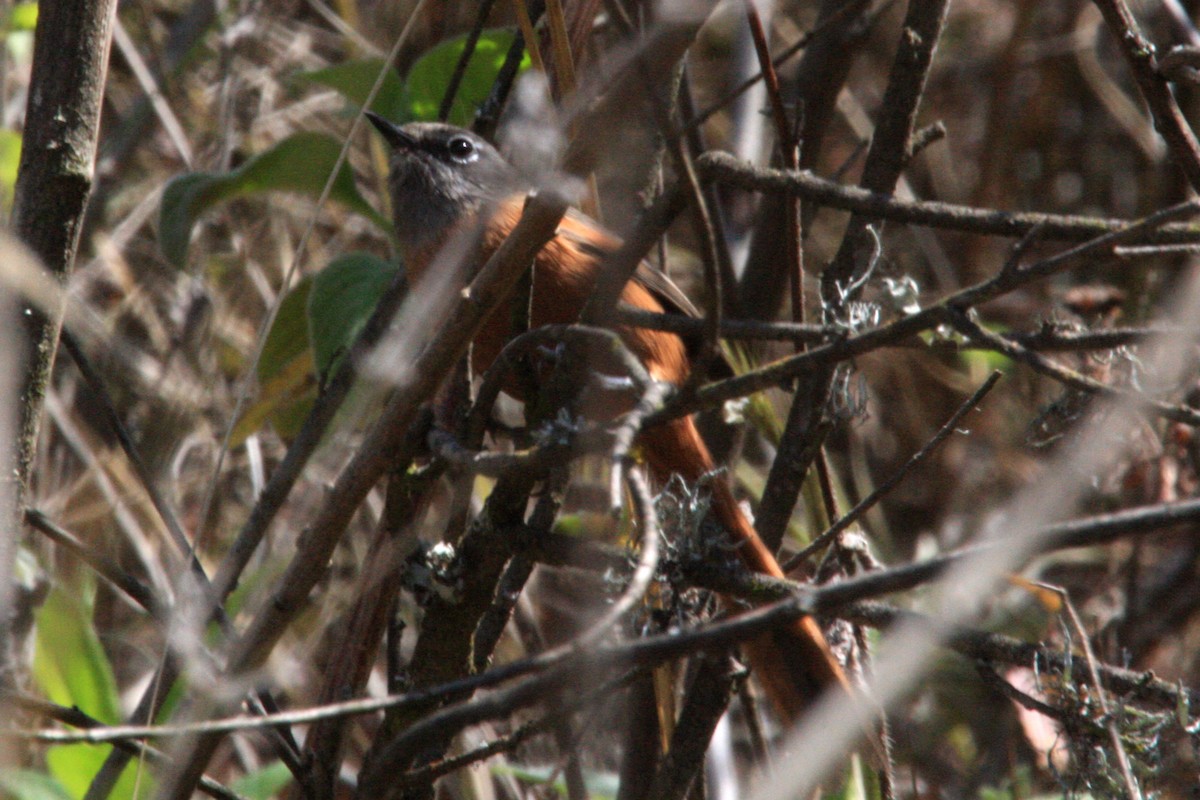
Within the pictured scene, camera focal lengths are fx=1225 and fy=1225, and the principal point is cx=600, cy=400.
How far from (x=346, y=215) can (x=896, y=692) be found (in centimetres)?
386

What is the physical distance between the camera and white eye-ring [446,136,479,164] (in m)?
3.38

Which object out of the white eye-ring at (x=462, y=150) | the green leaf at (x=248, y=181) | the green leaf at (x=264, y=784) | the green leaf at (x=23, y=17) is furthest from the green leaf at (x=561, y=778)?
the green leaf at (x=23, y=17)

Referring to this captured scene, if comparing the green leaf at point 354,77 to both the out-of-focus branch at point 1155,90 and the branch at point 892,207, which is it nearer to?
the branch at point 892,207

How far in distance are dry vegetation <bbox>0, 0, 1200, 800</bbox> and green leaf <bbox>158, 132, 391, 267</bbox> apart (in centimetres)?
1

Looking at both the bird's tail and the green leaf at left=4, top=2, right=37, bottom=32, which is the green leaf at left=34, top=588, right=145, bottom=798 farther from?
the green leaf at left=4, top=2, right=37, bottom=32

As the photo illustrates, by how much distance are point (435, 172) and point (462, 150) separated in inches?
3.9

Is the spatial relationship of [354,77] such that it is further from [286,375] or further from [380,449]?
[380,449]

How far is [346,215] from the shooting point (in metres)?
4.61

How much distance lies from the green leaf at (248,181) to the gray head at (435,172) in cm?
40

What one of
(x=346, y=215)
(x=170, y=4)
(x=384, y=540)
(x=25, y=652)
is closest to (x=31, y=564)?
(x=25, y=652)

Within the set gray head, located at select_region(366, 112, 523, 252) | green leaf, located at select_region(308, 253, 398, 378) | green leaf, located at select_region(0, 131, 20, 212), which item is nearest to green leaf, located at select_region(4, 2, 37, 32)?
green leaf, located at select_region(0, 131, 20, 212)

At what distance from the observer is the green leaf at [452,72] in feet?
9.66

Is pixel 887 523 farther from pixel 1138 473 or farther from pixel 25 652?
pixel 25 652

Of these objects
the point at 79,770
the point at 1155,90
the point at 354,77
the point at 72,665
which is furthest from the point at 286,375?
the point at 1155,90
